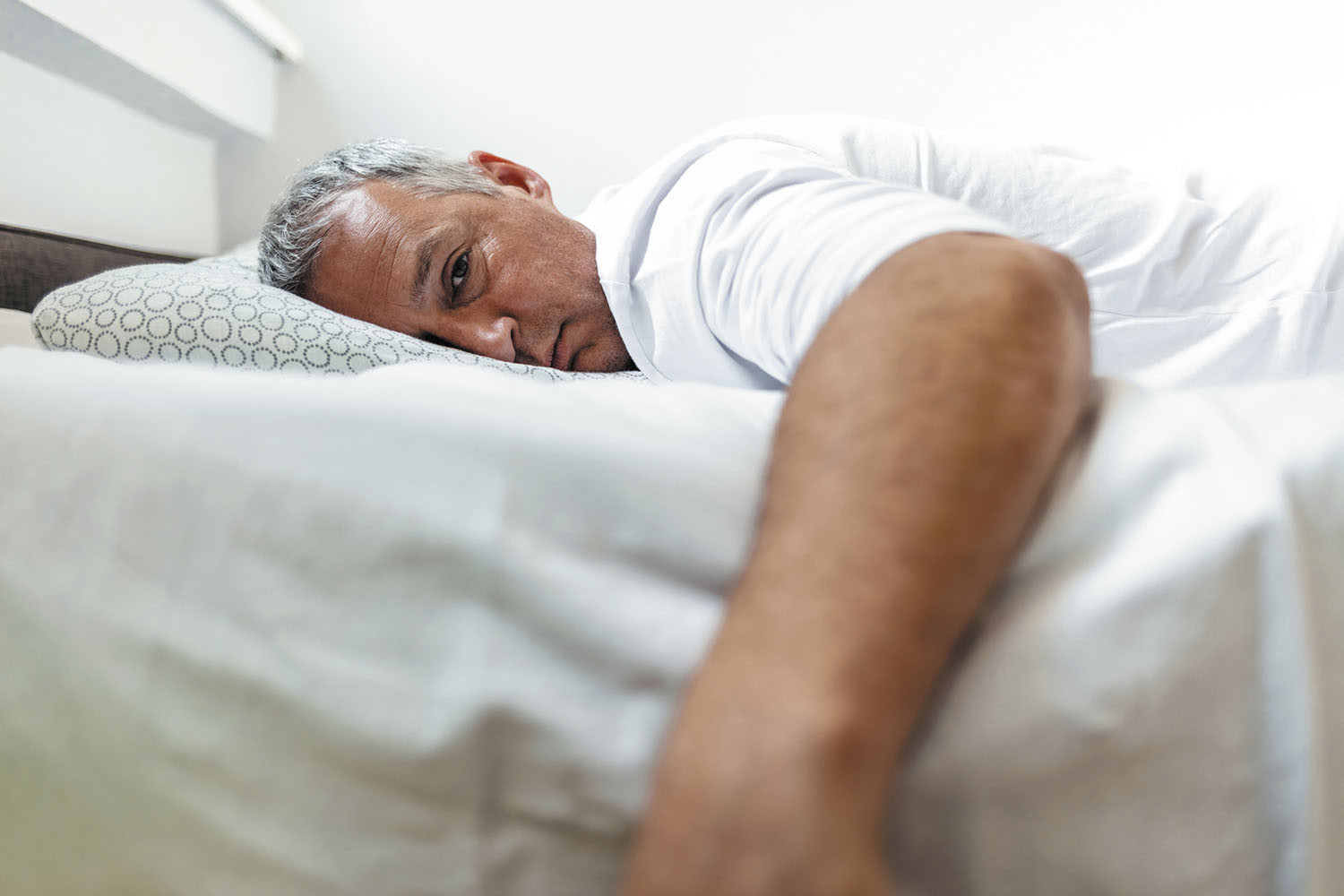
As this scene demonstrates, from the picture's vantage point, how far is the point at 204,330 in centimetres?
70

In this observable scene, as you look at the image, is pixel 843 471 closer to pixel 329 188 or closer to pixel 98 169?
pixel 329 188

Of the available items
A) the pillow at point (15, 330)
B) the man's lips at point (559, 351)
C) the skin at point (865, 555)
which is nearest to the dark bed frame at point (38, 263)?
the pillow at point (15, 330)

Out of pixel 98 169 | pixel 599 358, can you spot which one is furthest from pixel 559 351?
pixel 98 169

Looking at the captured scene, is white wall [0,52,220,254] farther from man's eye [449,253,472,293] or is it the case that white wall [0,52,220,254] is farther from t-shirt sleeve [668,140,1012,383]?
t-shirt sleeve [668,140,1012,383]

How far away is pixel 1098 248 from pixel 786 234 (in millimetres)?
483

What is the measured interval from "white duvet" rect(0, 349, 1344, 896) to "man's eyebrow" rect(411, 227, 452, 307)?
1.94ft

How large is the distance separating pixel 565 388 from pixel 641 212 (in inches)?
16.3

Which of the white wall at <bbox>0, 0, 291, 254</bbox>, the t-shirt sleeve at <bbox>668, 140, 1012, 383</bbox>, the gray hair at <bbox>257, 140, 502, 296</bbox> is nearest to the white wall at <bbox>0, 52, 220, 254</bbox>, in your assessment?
the white wall at <bbox>0, 0, 291, 254</bbox>

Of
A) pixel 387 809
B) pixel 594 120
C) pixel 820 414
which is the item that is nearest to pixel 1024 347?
pixel 820 414

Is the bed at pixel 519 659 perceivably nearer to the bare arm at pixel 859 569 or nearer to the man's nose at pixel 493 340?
the bare arm at pixel 859 569

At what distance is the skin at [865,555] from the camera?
28 cm

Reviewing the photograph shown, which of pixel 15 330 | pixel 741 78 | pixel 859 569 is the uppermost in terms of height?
pixel 741 78

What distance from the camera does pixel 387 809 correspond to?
33 centimetres

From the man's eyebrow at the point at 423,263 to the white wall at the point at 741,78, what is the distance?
100 centimetres
